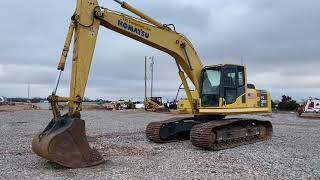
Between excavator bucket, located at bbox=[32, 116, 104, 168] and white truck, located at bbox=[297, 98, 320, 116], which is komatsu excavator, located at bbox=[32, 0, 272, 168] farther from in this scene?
white truck, located at bbox=[297, 98, 320, 116]

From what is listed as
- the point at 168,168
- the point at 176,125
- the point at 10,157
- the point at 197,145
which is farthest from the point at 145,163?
the point at 176,125

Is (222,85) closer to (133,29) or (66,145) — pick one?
(133,29)

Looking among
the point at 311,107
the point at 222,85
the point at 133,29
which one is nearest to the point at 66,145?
the point at 133,29

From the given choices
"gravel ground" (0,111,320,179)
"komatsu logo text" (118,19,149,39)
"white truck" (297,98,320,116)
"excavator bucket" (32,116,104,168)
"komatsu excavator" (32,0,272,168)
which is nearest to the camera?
"gravel ground" (0,111,320,179)

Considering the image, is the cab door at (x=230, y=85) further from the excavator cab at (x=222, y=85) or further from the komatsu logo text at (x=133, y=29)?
the komatsu logo text at (x=133, y=29)

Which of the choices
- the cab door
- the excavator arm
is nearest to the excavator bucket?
the excavator arm

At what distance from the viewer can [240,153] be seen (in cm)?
1210

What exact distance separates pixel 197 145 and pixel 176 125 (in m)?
2.25

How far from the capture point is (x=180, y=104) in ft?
49.9

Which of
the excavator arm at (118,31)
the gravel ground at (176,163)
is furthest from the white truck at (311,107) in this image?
the excavator arm at (118,31)

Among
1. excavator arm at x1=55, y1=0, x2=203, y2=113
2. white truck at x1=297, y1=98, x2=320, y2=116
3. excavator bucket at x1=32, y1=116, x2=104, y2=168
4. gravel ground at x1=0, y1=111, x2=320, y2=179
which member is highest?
excavator arm at x1=55, y1=0, x2=203, y2=113

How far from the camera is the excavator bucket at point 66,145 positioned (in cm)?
923

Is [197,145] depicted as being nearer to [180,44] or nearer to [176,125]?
[176,125]

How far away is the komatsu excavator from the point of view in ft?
31.7
